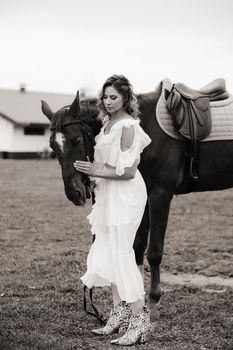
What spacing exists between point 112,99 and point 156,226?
1.37m

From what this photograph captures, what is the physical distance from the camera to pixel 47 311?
4.90m

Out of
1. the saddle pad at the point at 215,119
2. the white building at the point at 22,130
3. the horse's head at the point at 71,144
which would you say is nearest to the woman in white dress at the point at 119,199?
the horse's head at the point at 71,144

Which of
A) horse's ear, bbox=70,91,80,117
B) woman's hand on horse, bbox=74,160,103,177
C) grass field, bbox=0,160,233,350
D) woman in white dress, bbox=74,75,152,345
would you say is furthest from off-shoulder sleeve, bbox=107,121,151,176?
grass field, bbox=0,160,233,350

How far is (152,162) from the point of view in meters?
4.89

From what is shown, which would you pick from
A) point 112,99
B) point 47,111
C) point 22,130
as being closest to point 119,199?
point 112,99

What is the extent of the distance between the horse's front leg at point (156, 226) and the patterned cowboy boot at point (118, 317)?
0.55 m

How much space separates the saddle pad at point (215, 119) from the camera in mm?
4965

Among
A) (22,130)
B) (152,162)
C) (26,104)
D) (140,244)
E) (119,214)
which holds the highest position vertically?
(26,104)

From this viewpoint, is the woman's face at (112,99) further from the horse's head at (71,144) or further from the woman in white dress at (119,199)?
the horse's head at (71,144)

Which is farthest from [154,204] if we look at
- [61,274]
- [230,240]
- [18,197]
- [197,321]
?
[18,197]

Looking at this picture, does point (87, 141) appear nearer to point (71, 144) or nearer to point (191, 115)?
point (71, 144)

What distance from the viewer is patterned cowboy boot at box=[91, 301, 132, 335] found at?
4.41 meters

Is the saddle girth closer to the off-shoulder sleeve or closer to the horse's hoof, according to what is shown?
the off-shoulder sleeve

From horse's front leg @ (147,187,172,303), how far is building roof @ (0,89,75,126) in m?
35.1
